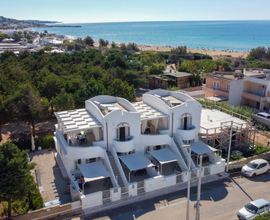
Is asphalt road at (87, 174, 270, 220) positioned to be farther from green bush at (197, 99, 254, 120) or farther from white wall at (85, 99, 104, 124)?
green bush at (197, 99, 254, 120)

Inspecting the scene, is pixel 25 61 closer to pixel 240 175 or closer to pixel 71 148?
pixel 71 148

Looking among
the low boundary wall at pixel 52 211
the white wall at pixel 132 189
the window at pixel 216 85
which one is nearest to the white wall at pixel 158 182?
the white wall at pixel 132 189

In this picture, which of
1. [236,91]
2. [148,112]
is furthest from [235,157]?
[236,91]

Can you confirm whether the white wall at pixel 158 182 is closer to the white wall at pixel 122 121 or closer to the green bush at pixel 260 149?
the white wall at pixel 122 121

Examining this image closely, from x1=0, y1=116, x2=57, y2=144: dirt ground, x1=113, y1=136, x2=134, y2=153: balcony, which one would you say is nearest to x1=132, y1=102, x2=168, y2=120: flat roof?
x1=113, y1=136, x2=134, y2=153: balcony

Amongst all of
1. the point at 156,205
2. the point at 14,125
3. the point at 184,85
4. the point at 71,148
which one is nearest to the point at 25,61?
the point at 14,125

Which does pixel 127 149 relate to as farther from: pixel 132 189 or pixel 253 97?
pixel 253 97
